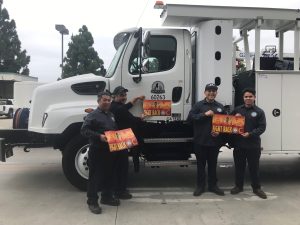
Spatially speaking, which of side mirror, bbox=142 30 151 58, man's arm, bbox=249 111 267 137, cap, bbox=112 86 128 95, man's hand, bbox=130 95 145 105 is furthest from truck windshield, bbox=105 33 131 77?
man's arm, bbox=249 111 267 137

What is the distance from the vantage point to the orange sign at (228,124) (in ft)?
23.7

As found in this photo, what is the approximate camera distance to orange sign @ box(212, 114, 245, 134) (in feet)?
23.7

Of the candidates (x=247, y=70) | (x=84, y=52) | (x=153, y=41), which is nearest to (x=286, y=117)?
(x=247, y=70)

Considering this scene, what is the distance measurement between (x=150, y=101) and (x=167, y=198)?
1651 millimetres

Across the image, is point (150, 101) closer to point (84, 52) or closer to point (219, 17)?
point (219, 17)

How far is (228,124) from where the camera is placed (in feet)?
23.7

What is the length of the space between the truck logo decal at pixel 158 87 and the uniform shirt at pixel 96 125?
4.69 ft

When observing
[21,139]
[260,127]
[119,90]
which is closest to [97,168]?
[119,90]

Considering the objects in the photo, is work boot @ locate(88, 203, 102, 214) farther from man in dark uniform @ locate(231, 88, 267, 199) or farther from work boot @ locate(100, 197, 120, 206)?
man in dark uniform @ locate(231, 88, 267, 199)

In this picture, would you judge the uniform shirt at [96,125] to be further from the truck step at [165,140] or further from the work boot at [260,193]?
the work boot at [260,193]

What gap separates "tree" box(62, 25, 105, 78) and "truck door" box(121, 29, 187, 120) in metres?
23.6

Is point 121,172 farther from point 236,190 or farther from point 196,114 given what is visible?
point 236,190

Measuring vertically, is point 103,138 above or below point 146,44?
below

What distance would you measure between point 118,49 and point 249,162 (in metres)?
3.06
